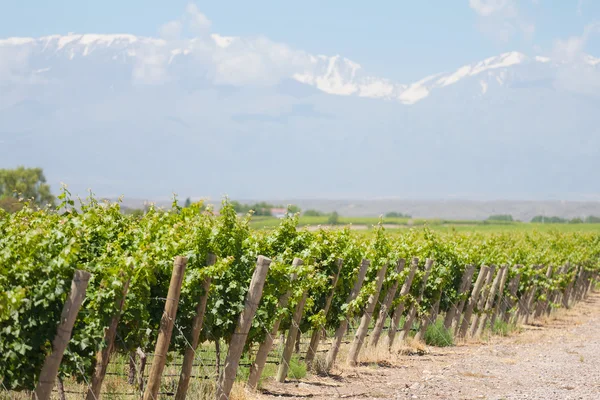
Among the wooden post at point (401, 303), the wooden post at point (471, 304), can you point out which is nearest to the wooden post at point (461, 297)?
the wooden post at point (471, 304)

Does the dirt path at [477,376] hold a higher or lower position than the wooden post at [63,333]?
lower

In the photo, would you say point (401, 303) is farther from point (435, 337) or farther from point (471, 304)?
point (471, 304)

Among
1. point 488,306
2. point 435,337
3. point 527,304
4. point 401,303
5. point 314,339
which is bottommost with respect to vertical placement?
point 435,337

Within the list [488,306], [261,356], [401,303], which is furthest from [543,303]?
[261,356]

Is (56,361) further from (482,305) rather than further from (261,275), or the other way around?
(482,305)

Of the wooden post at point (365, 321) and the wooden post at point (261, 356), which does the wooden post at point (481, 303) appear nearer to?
the wooden post at point (365, 321)

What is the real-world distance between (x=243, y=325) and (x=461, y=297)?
942 centimetres

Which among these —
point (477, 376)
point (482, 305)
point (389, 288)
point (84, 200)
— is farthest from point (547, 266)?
point (84, 200)

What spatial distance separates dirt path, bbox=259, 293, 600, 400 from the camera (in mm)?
11266

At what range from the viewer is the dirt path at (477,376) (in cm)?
1127

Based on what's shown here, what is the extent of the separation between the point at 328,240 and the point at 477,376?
307 centimetres

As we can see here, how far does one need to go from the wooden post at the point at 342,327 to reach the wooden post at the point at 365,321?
0.40 metres

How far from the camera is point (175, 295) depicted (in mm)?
8414

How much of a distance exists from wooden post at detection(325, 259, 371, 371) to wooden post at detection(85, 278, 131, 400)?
5324 mm
